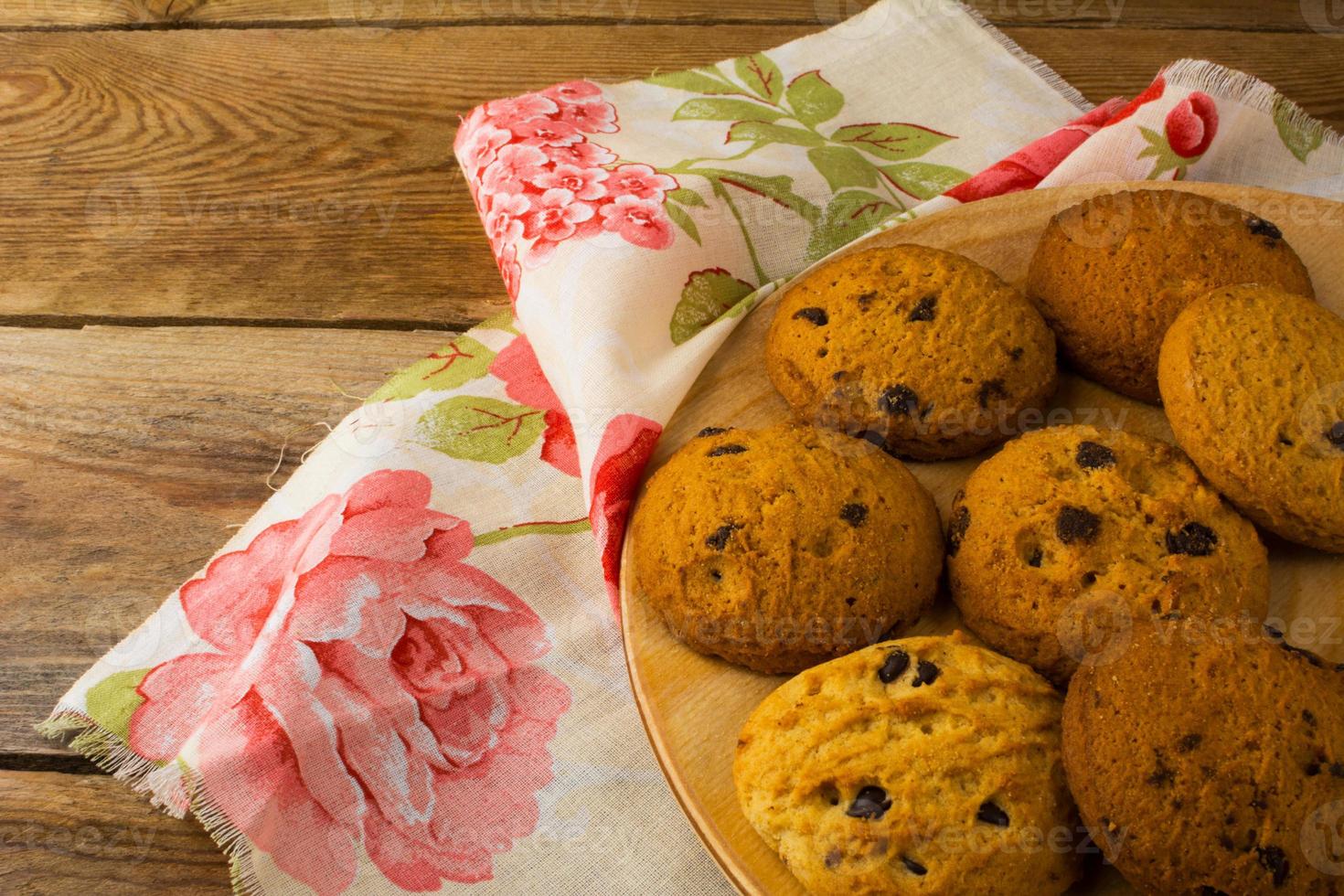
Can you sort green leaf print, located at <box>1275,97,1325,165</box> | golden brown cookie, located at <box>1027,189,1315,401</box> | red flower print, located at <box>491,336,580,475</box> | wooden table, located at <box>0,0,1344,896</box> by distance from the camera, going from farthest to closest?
green leaf print, located at <box>1275,97,1325,165</box>, red flower print, located at <box>491,336,580,475</box>, wooden table, located at <box>0,0,1344,896</box>, golden brown cookie, located at <box>1027,189,1315,401</box>

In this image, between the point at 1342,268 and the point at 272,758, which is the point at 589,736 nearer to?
the point at 272,758

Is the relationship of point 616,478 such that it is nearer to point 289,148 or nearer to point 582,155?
point 582,155

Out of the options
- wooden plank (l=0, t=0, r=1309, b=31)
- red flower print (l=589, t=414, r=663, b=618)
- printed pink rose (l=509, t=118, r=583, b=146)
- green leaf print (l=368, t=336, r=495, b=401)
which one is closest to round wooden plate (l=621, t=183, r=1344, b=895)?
red flower print (l=589, t=414, r=663, b=618)

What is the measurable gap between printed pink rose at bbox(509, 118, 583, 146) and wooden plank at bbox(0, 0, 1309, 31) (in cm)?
67

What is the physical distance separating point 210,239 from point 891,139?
1308 millimetres

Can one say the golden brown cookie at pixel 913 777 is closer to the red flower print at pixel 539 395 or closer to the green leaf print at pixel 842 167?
the red flower print at pixel 539 395

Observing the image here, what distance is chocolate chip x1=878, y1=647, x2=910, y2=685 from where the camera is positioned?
1267 millimetres

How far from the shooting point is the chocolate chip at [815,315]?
5.24 ft

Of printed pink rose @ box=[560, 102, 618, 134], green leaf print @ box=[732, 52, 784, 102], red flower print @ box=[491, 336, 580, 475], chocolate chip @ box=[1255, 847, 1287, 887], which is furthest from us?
green leaf print @ box=[732, 52, 784, 102]

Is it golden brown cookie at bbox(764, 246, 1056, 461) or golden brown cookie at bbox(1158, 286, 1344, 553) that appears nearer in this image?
golden brown cookie at bbox(1158, 286, 1344, 553)

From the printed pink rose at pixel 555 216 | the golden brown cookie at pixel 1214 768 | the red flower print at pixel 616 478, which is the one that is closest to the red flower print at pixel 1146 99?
the printed pink rose at pixel 555 216

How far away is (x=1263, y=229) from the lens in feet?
5.39

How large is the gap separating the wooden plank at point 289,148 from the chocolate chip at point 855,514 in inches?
38.8

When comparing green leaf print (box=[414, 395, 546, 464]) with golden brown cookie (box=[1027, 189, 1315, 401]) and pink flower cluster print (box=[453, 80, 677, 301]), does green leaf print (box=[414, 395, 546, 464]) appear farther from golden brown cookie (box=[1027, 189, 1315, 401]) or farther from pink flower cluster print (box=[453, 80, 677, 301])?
golden brown cookie (box=[1027, 189, 1315, 401])
